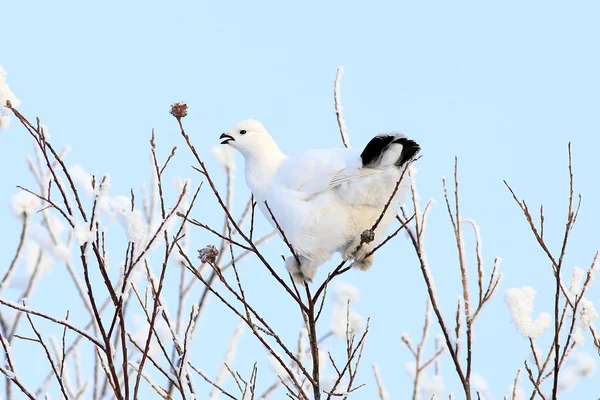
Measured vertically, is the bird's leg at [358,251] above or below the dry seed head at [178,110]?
above

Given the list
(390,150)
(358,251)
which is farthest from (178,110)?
A: (358,251)

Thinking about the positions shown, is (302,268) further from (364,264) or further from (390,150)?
(390,150)

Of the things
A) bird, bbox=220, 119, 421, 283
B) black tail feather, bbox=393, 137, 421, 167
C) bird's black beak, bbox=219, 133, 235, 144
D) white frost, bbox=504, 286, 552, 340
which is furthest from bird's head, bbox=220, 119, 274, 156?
white frost, bbox=504, 286, 552, 340

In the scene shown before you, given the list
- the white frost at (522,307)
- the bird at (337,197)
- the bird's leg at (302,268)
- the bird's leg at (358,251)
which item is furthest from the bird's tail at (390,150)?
the white frost at (522,307)

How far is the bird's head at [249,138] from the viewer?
4027 mm

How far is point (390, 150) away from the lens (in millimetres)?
3459

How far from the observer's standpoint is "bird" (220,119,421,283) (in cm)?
352

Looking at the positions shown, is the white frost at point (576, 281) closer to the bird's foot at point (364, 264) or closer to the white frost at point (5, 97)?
the bird's foot at point (364, 264)

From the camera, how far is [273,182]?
3.89m

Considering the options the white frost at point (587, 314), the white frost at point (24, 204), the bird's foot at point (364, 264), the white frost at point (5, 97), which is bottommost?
the white frost at point (587, 314)

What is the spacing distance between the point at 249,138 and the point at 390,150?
0.87 m

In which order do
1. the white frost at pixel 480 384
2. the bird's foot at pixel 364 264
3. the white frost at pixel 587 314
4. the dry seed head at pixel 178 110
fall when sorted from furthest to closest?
the bird's foot at pixel 364 264 < the white frost at pixel 480 384 < the white frost at pixel 587 314 < the dry seed head at pixel 178 110

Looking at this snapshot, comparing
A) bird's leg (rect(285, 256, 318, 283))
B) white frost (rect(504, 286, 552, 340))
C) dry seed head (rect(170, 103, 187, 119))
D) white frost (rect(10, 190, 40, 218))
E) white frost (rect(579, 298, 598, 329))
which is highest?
white frost (rect(10, 190, 40, 218))

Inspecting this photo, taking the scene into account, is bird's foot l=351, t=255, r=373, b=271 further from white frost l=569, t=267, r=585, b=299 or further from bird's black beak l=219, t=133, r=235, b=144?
white frost l=569, t=267, r=585, b=299
